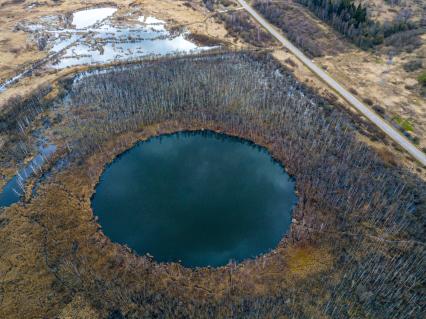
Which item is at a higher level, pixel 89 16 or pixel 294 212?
pixel 89 16

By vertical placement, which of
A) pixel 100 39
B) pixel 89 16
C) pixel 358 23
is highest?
pixel 358 23

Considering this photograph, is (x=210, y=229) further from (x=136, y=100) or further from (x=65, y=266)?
(x=136, y=100)

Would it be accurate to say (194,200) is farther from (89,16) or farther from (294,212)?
(89,16)

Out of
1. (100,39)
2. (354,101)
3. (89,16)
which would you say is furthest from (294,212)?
(89,16)

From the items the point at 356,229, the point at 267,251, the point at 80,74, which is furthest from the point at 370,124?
the point at 80,74

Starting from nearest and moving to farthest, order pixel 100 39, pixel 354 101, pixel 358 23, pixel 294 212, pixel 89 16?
pixel 294 212, pixel 354 101, pixel 358 23, pixel 100 39, pixel 89 16

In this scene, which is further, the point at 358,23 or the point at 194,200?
the point at 358,23

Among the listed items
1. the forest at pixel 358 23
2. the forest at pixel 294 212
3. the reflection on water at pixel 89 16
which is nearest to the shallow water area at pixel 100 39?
the reflection on water at pixel 89 16
